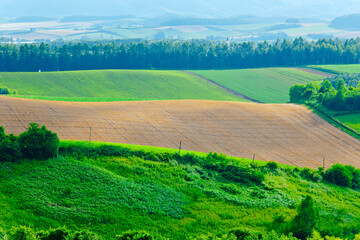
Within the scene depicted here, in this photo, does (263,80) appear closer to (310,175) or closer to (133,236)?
(310,175)

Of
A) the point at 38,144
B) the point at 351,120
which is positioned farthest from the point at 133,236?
the point at 351,120

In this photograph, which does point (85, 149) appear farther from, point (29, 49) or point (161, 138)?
point (29, 49)

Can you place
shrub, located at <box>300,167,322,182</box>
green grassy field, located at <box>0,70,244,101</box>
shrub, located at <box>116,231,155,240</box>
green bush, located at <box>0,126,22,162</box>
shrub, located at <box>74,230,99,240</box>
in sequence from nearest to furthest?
shrub, located at <box>74,230,99,240</box> → shrub, located at <box>116,231,155,240</box> → green bush, located at <box>0,126,22,162</box> → shrub, located at <box>300,167,322,182</box> → green grassy field, located at <box>0,70,244,101</box>

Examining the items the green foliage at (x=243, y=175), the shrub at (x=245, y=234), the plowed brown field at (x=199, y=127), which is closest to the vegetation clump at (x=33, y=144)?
→ the plowed brown field at (x=199, y=127)

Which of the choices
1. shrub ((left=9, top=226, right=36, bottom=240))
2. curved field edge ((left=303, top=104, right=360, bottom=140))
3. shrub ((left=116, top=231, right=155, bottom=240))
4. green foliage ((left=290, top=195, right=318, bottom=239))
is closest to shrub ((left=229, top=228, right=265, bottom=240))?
green foliage ((left=290, top=195, right=318, bottom=239))

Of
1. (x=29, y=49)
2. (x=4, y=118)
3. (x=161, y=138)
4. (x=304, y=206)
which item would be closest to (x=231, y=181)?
(x=304, y=206)

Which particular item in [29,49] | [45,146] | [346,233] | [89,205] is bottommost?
[346,233]

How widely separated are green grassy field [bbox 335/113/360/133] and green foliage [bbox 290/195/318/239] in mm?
43107

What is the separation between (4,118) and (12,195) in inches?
998

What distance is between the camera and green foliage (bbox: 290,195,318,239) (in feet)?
128

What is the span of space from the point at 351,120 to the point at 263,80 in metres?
58.9

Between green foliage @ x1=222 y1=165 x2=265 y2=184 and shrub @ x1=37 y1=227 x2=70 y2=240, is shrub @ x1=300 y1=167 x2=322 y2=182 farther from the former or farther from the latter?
shrub @ x1=37 y1=227 x2=70 y2=240

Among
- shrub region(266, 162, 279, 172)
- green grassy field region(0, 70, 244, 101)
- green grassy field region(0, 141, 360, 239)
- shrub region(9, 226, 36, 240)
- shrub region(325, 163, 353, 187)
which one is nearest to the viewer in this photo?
shrub region(9, 226, 36, 240)

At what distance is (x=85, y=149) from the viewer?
163 ft
